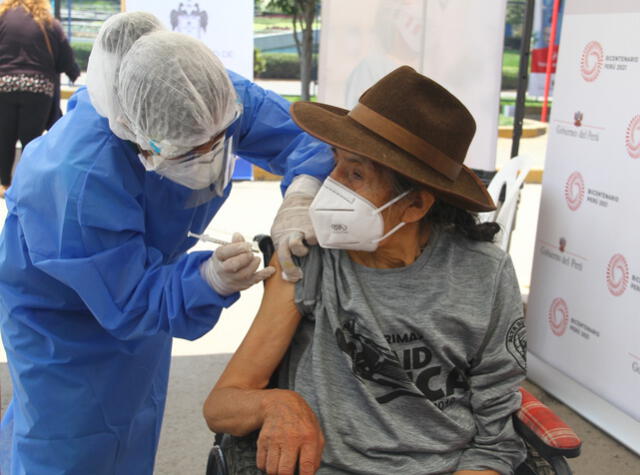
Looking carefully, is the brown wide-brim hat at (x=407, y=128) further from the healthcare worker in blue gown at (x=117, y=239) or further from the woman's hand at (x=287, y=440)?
the woman's hand at (x=287, y=440)

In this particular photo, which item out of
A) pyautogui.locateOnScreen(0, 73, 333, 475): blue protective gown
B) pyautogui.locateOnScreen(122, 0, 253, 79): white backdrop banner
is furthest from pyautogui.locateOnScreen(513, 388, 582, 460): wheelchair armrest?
pyautogui.locateOnScreen(122, 0, 253, 79): white backdrop banner

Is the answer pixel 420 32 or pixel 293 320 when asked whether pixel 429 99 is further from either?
pixel 420 32

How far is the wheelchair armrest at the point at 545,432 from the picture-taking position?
73.0 inches

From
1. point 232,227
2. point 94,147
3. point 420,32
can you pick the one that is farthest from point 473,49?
point 232,227

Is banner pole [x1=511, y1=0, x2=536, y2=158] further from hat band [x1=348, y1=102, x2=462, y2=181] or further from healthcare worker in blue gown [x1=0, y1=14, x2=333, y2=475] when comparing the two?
hat band [x1=348, y1=102, x2=462, y2=181]

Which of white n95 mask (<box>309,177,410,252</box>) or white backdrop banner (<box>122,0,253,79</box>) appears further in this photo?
white backdrop banner (<box>122,0,253,79</box>)

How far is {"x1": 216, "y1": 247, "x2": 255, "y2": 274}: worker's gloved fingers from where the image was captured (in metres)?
1.73

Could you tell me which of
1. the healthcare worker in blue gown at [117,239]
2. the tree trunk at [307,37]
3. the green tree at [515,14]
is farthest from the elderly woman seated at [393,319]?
the green tree at [515,14]

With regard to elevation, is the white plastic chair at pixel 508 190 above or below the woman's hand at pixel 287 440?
above

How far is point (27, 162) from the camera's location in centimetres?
198

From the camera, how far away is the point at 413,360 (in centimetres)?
196

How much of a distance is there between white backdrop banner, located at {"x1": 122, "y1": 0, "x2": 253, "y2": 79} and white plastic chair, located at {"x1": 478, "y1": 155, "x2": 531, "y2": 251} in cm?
365

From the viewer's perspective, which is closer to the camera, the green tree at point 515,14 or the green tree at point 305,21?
the green tree at point 305,21

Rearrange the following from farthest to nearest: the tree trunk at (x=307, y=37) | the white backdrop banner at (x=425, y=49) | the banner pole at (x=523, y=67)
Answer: the tree trunk at (x=307, y=37) → the banner pole at (x=523, y=67) → the white backdrop banner at (x=425, y=49)
